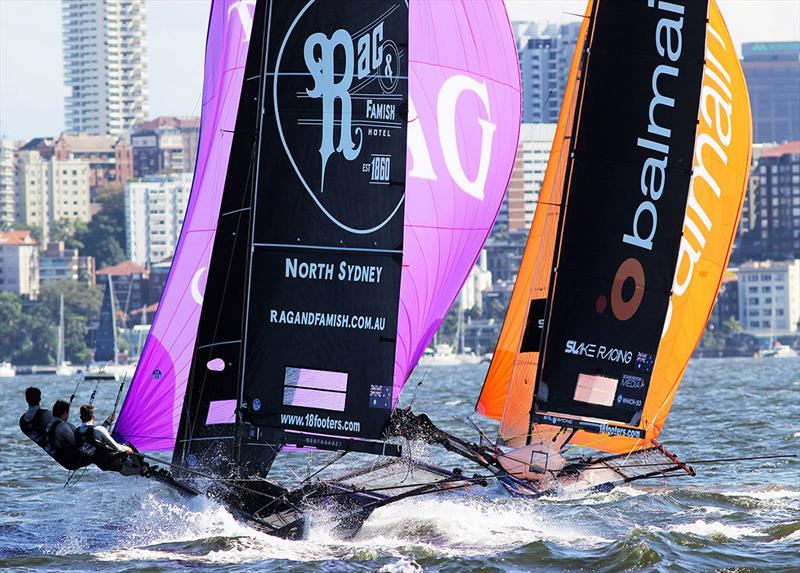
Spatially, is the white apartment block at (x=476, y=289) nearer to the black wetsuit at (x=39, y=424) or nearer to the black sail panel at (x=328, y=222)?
the black wetsuit at (x=39, y=424)

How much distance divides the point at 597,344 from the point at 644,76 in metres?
1.95

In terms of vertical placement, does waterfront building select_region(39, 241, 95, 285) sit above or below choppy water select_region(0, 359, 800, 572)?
below

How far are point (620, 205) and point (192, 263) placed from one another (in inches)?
123

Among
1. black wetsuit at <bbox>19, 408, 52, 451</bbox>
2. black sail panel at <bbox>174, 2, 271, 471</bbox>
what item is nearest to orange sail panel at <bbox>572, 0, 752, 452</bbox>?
black sail panel at <bbox>174, 2, 271, 471</bbox>

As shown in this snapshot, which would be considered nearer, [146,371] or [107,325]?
[146,371]

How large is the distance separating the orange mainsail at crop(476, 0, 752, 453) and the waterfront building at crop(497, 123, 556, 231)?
362 feet

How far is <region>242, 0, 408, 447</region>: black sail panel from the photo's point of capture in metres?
10.2

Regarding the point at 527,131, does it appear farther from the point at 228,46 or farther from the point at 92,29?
the point at 228,46

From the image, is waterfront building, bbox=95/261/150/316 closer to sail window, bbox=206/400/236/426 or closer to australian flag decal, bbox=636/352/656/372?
australian flag decal, bbox=636/352/656/372

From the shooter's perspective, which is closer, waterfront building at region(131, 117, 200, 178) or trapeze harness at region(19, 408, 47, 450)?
trapeze harness at region(19, 408, 47, 450)

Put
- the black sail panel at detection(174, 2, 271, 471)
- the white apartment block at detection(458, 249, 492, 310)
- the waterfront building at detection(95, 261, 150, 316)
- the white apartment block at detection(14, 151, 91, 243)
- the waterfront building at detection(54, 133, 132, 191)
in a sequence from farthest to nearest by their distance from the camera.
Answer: the waterfront building at detection(54, 133, 132, 191), the white apartment block at detection(14, 151, 91, 243), the white apartment block at detection(458, 249, 492, 310), the waterfront building at detection(95, 261, 150, 316), the black sail panel at detection(174, 2, 271, 471)

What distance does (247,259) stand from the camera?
33.7ft

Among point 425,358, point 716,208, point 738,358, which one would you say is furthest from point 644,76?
point 738,358

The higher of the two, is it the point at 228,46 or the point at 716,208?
the point at 228,46
